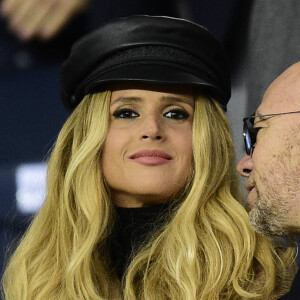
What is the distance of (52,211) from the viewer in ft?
10.2

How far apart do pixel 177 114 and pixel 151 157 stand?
178 mm

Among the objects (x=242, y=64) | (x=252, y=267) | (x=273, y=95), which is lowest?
(x=252, y=267)

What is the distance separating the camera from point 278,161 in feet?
8.75

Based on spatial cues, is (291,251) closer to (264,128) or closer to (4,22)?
(264,128)

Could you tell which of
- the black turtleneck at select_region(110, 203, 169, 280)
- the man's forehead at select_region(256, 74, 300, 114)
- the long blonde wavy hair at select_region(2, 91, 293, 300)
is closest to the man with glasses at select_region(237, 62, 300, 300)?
the man's forehead at select_region(256, 74, 300, 114)

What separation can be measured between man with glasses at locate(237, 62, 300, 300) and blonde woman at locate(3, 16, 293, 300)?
8.7 inches

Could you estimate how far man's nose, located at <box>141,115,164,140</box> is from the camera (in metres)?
2.91

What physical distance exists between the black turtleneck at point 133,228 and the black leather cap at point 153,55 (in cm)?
39

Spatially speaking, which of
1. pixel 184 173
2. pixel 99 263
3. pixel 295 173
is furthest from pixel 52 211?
pixel 295 173

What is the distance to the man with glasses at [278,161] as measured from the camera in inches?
104

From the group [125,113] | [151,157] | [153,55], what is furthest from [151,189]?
[153,55]

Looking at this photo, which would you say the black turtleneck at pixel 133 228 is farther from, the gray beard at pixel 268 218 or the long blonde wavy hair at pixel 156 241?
the gray beard at pixel 268 218

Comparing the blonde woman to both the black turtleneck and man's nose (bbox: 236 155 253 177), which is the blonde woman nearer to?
the black turtleneck

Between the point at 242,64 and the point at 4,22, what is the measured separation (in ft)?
2.79
